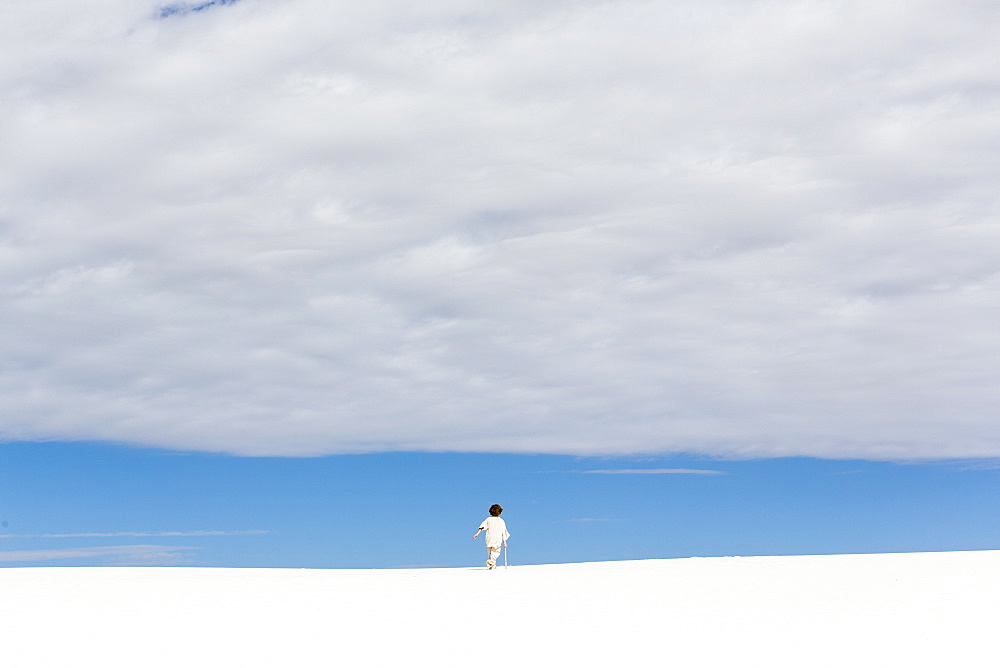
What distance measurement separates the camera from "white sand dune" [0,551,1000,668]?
15.5 metres

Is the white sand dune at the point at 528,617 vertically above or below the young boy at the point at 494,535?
below

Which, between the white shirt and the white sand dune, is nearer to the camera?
the white sand dune

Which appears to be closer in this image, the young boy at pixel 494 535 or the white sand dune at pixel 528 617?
the white sand dune at pixel 528 617

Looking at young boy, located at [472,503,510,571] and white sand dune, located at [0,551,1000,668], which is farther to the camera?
young boy, located at [472,503,510,571]

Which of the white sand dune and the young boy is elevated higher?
the young boy

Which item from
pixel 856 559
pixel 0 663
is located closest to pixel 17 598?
pixel 0 663

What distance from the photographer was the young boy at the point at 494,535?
25.1 metres

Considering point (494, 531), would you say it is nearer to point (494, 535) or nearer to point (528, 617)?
point (494, 535)

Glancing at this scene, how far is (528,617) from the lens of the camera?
1794 cm

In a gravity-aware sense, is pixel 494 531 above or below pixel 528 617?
above

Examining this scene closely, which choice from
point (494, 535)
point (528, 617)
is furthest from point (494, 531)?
point (528, 617)

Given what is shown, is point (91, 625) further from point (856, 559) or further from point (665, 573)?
point (856, 559)

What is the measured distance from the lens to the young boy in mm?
25062

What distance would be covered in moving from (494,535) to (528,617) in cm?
729
